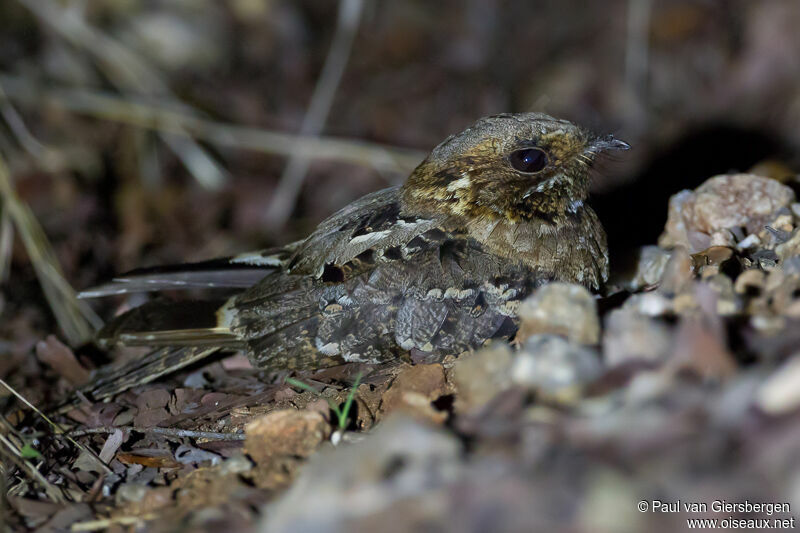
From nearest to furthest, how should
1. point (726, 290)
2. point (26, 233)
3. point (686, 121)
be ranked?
1. point (726, 290)
2. point (26, 233)
3. point (686, 121)

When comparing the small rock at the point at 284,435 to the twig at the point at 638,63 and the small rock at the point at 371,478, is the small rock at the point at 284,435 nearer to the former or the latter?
the small rock at the point at 371,478

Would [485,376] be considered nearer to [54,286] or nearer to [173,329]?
[173,329]

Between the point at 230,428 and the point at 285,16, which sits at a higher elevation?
the point at 285,16

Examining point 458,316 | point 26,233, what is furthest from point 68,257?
point 458,316

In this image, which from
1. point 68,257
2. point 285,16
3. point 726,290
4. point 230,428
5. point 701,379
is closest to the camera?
point 701,379

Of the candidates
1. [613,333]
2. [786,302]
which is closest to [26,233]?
[613,333]

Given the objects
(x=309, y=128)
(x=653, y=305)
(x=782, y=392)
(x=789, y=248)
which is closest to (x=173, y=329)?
(x=653, y=305)

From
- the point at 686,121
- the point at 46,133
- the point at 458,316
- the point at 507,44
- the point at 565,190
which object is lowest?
the point at 458,316

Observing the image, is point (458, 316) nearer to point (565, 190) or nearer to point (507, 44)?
point (565, 190)

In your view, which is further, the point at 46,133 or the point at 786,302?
the point at 46,133
